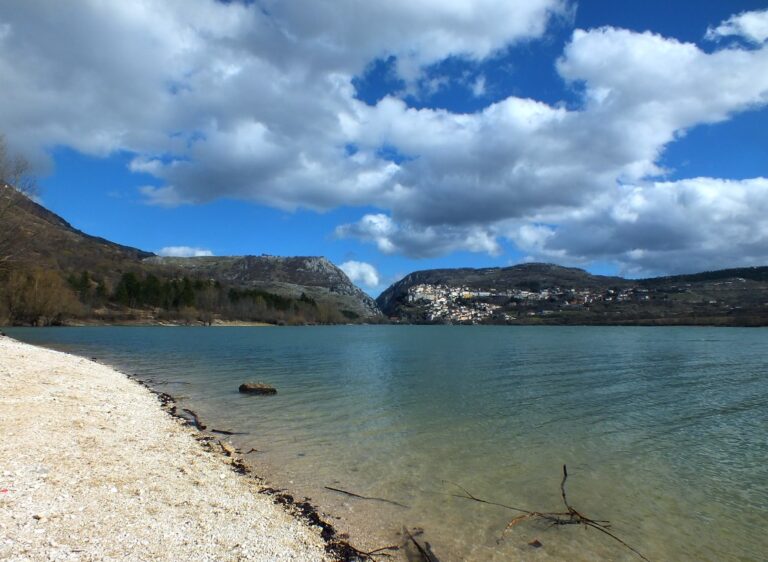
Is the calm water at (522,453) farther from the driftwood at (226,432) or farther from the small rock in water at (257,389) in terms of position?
the small rock in water at (257,389)

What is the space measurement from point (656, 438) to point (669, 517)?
9.18m

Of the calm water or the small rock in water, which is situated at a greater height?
the small rock in water

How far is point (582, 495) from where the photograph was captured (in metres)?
13.9

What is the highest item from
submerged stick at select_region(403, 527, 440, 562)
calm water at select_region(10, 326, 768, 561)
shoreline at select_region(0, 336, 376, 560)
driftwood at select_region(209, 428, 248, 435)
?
shoreline at select_region(0, 336, 376, 560)

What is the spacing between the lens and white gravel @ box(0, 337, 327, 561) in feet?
28.1

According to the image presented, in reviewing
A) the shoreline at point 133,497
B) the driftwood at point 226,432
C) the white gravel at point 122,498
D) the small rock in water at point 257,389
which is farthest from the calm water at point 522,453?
the white gravel at point 122,498

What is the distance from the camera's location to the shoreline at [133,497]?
866cm

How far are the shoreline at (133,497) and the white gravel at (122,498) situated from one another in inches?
1.1

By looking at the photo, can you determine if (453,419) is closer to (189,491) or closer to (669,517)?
(669,517)

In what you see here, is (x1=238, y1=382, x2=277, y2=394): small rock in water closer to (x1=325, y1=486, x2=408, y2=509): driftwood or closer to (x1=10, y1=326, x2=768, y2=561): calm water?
(x1=10, y1=326, x2=768, y2=561): calm water

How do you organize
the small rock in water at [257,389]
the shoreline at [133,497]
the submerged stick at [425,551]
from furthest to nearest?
the small rock in water at [257,389]
the submerged stick at [425,551]
the shoreline at [133,497]

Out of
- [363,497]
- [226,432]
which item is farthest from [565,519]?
[226,432]

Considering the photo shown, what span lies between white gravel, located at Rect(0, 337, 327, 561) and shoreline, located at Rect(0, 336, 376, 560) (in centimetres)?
3

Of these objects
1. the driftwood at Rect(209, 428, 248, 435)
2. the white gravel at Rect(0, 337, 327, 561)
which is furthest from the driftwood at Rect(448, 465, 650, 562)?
the driftwood at Rect(209, 428, 248, 435)
